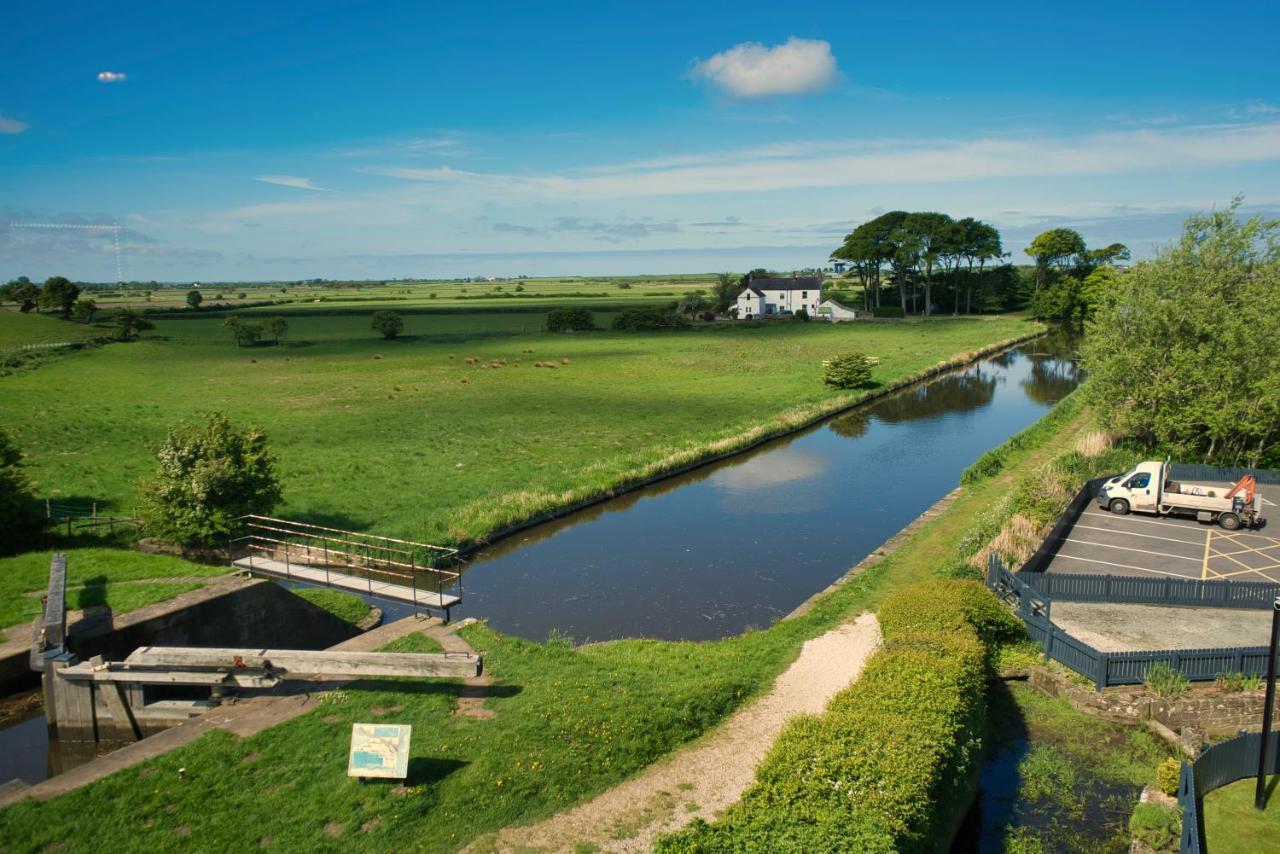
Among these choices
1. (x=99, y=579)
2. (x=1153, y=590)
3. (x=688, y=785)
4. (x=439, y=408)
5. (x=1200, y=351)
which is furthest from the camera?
(x=439, y=408)

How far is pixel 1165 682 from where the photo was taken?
52.6 ft

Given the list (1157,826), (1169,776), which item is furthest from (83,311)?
(1157,826)

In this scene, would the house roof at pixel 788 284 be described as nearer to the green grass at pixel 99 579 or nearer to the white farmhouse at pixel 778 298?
the white farmhouse at pixel 778 298

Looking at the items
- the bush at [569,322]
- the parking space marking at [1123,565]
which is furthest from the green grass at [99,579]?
the bush at [569,322]

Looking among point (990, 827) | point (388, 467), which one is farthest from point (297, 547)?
point (990, 827)

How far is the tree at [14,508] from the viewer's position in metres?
24.2

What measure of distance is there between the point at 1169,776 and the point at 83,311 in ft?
391

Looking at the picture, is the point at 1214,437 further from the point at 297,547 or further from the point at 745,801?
the point at 297,547

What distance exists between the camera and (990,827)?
529 inches

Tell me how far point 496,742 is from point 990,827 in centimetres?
842

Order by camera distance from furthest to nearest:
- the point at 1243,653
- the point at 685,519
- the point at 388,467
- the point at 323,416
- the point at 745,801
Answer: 1. the point at 323,416
2. the point at 388,467
3. the point at 685,519
4. the point at 1243,653
5. the point at 745,801

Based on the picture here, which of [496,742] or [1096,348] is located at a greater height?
[1096,348]

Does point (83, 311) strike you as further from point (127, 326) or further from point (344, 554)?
point (344, 554)

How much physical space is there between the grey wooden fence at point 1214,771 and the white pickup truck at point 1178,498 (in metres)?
16.4
